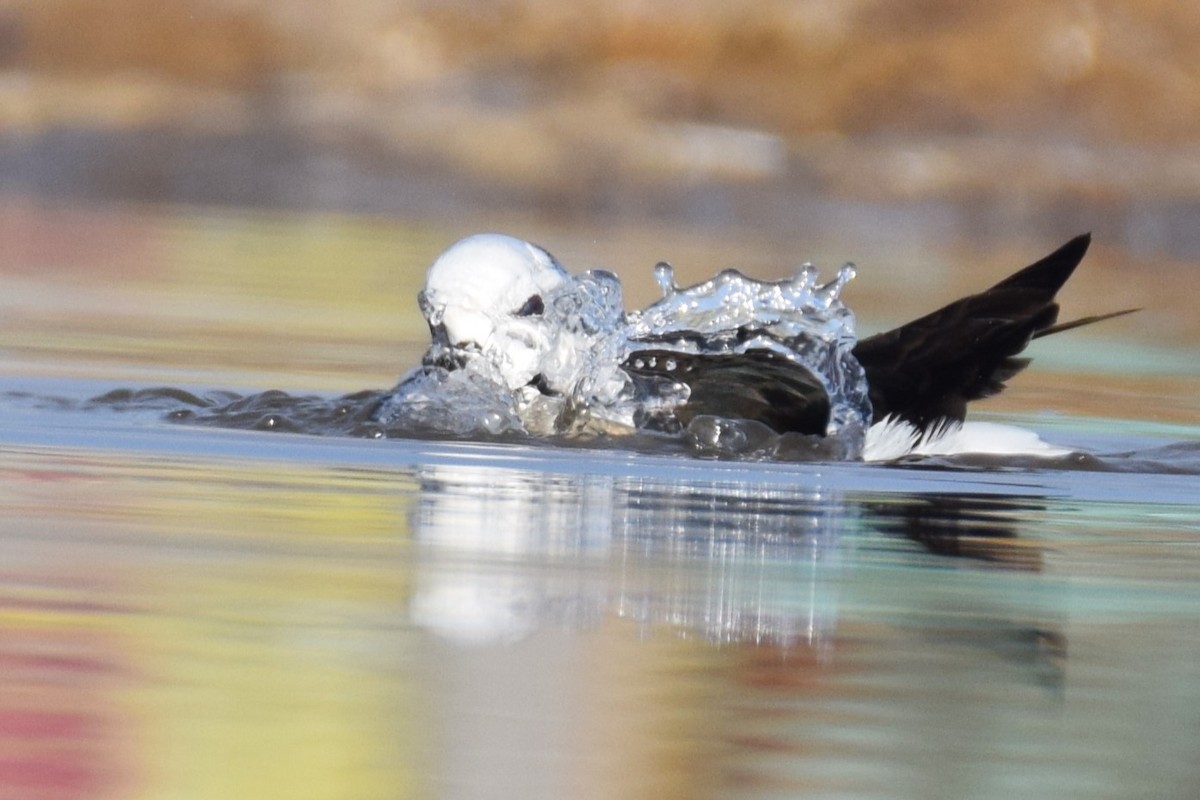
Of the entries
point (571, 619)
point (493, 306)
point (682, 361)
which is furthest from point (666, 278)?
point (571, 619)

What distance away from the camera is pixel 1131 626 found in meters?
3.72

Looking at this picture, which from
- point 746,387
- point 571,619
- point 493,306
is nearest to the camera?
point 571,619

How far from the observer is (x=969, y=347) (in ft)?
20.4

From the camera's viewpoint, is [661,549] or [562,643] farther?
[661,549]

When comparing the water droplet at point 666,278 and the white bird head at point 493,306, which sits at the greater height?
the water droplet at point 666,278

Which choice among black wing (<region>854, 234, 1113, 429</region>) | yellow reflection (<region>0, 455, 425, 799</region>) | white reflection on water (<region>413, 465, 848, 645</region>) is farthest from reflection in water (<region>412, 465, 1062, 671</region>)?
black wing (<region>854, 234, 1113, 429</region>)

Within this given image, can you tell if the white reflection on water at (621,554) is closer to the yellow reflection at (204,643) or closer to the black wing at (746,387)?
the yellow reflection at (204,643)

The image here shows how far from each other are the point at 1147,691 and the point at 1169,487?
2.55 metres

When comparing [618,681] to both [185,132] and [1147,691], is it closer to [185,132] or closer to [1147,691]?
[1147,691]

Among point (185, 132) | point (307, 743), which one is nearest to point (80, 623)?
point (307, 743)

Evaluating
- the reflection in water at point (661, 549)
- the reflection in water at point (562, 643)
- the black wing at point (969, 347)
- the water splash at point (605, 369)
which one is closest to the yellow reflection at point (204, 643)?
the reflection in water at point (562, 643)

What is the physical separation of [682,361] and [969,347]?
70 cm

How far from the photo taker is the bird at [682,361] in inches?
240

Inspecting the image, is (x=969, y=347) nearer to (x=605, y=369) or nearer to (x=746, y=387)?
(x=746, y=387)
